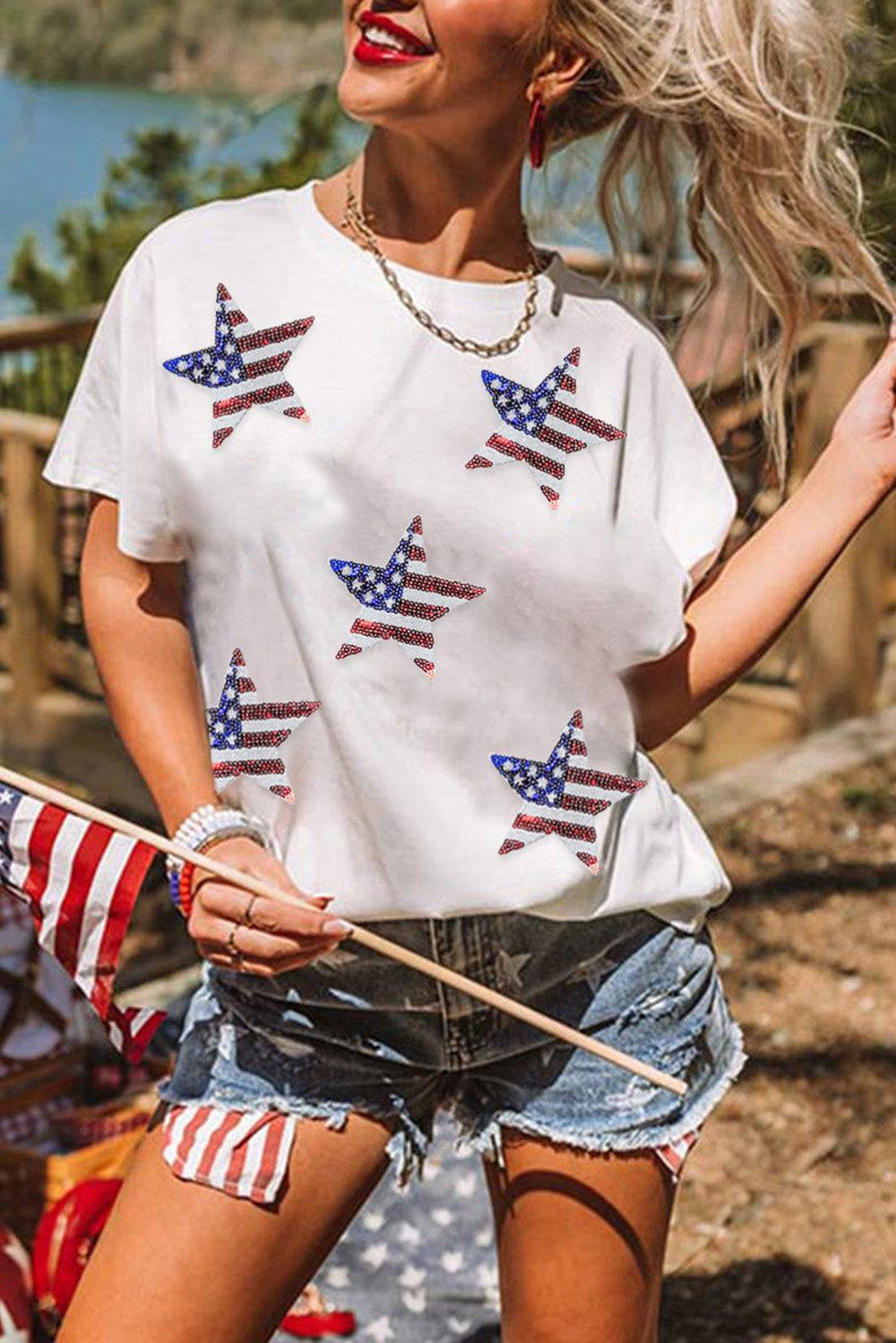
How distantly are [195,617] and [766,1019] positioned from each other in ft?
9.84

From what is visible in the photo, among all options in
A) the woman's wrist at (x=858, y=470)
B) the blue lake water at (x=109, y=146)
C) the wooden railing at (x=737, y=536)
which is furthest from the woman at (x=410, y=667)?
the wooden railing at (x=737, y=536)

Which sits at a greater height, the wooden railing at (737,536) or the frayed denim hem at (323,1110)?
the frayed denim hem at (323,1110)

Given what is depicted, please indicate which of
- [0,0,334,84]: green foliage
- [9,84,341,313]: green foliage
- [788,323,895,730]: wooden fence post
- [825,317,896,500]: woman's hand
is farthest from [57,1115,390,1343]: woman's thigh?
[0,0,334,84]: green foliage

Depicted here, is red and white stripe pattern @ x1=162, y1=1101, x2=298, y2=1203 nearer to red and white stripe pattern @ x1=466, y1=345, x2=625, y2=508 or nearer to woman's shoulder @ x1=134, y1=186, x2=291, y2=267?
red and white stripe pattern @ x1=466, y1=345, x2=625, y2=508

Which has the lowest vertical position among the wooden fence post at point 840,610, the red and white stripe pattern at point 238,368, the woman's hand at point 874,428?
the wooden fence post at point 840,610

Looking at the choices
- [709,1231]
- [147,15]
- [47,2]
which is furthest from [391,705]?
[47,2]

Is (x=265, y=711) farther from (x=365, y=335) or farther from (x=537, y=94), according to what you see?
(x=537, y=94)

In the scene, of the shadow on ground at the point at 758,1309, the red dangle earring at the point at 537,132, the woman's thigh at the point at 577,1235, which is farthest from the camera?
the shadow on ground at the point at 758,1309

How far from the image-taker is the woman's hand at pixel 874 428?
2365 mm

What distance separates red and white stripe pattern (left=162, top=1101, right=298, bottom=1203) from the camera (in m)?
2.05

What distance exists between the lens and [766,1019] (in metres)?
4.87

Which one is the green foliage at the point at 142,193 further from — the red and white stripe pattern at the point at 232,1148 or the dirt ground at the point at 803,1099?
the red and white stripe pattern at the point at 232,1148

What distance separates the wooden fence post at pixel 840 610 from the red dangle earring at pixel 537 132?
4634 mm

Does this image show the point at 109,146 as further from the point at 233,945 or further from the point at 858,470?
the point at 233,945
